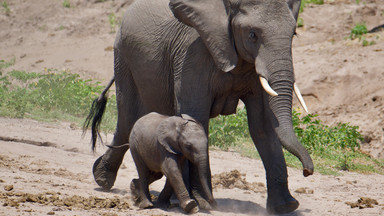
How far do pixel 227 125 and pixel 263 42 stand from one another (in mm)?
5001

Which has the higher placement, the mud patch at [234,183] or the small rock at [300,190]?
the mud patch at [234,183]

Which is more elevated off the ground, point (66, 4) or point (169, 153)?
point (169, 153)

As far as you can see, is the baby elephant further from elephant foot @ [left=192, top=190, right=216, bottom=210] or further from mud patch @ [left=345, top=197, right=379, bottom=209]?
mud patch @ [left=345, top=197, right=379, bottom=209]

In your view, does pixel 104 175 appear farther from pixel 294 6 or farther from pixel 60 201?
pixel 294 6

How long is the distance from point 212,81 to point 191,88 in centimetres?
21

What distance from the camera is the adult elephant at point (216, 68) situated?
5871 mm

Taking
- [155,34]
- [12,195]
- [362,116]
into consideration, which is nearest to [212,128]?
[362,116]

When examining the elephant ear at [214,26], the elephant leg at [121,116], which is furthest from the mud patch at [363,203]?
the elephant leg at [121,116]

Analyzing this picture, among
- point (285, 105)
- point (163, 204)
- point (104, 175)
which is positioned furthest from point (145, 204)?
point (285, 105)

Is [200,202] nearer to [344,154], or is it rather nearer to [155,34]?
[155,34]

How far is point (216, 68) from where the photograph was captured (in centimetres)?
634

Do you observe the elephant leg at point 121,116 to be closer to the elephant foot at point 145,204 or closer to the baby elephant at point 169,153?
the baby elephant at point 169,153

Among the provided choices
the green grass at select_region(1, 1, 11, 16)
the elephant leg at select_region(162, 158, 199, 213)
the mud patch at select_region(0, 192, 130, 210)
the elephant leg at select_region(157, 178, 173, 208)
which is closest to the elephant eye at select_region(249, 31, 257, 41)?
the elephant leg at select_region(162, 158, 199, 213)

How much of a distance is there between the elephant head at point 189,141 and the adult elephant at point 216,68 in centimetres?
23
